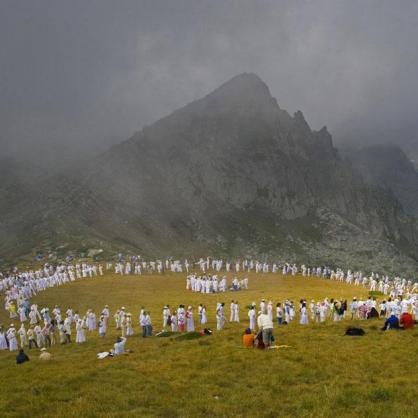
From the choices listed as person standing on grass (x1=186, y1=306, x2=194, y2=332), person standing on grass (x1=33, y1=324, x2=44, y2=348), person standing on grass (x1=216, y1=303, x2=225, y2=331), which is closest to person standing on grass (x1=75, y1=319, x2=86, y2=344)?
person standing on grass (x1=33, y1=324, x2=44, y2=348)

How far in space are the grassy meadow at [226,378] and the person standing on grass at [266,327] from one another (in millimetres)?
1305

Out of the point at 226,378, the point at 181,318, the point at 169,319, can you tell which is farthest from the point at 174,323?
the point at 226,378

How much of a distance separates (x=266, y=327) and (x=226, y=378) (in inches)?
271

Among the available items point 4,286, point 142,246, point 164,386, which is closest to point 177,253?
point 142,246

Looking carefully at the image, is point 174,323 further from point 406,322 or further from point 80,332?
point 406,322

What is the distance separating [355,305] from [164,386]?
2878 centimetres

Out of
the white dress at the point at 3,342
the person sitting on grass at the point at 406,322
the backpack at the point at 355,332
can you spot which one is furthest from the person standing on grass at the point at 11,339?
the person sitting on grass at the point at 406,322

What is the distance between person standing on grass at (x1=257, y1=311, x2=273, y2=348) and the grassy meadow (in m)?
1.31

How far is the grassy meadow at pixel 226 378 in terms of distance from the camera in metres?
16.9

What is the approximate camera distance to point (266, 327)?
27.9 meters

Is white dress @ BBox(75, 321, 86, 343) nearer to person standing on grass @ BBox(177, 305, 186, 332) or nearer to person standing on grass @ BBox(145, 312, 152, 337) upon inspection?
person standing on grass @ BBox(145, 312, 152, 337)

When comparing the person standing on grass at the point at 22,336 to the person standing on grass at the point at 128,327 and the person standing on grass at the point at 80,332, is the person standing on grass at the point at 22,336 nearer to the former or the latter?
the person standing on grass at the point at 80,332

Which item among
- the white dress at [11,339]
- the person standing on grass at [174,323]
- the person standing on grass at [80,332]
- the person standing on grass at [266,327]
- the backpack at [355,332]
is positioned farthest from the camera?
the person standing on grass at [174,323]

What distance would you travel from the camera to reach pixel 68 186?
18550cm
